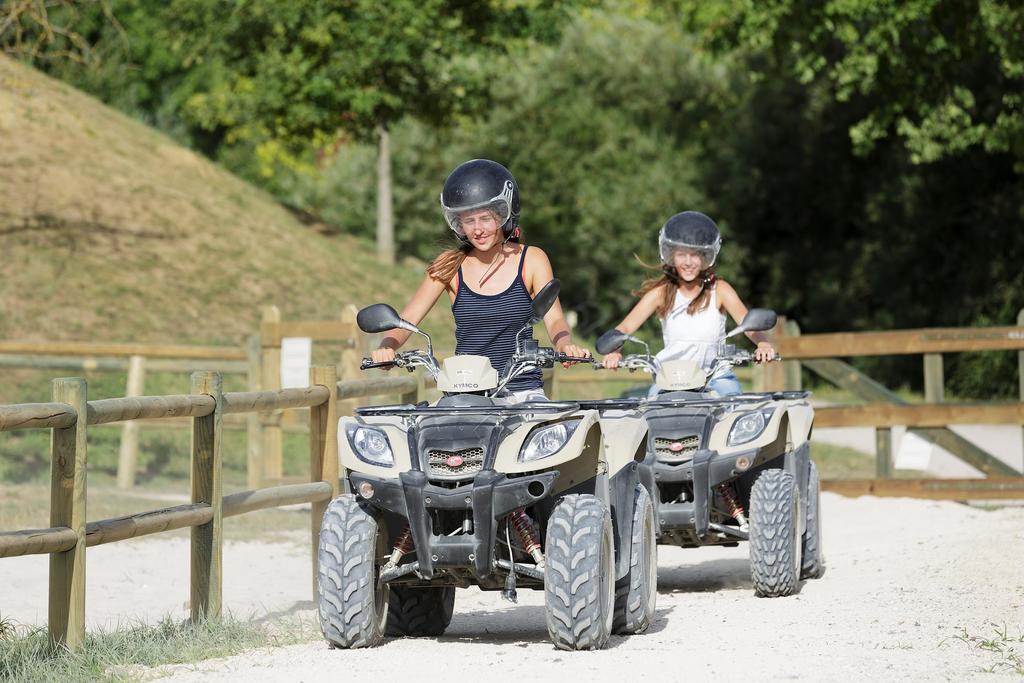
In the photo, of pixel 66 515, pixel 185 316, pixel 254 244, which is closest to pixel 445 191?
pixel 66 515

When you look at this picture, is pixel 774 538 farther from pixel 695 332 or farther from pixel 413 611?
pixel 413 611

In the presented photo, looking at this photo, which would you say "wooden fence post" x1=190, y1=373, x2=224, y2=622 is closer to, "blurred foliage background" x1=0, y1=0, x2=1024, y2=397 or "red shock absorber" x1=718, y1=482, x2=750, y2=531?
"red shock absorber" x1=718, y1=482, x2=750, y2=531

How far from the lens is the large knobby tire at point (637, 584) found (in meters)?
6.66

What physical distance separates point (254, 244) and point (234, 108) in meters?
3.82

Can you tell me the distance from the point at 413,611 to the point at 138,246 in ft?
63.7

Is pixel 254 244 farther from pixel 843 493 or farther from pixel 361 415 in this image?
pixel 361 415

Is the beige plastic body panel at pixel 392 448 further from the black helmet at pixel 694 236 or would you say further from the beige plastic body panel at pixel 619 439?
the black helmet at pixel 694 236

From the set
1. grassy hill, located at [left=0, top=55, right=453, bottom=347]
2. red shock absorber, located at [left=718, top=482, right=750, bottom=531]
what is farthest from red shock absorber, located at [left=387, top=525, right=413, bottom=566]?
grassy hill, located at [left=0, top=55, right=453, bottom=347]

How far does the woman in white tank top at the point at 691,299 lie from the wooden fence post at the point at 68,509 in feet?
11.6

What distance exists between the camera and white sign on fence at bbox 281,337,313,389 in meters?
15.1

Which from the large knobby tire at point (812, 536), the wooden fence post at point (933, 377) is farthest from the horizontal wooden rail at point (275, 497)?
the wooden fence post at point (933, 377)

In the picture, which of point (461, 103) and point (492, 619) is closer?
point (492, 619)

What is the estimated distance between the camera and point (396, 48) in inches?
1113

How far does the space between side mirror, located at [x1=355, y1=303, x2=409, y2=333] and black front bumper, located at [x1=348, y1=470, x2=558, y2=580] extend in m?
0.56
